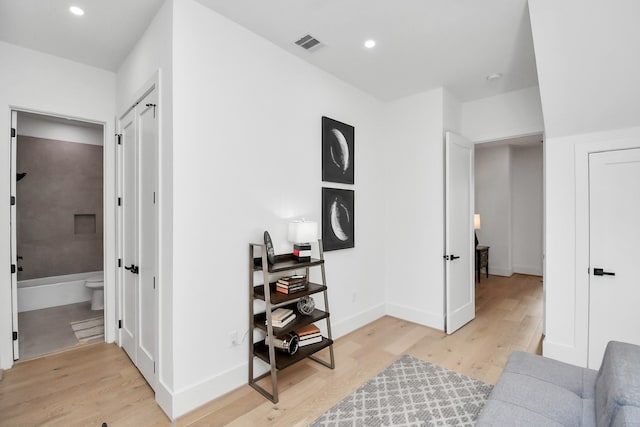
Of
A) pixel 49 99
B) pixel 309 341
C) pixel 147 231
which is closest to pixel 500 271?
pixel 309 341

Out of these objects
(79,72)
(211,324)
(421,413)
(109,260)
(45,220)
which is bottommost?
(421,413)

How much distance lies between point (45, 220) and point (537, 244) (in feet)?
30.2

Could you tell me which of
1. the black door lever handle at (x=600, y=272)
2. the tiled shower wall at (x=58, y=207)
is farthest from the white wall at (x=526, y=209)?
the tiled shower wall at (x=58, y=207)

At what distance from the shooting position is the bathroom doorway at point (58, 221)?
4297 millimetres

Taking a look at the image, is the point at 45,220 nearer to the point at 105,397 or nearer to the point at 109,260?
the point at 109,260

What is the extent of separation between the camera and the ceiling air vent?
266cm

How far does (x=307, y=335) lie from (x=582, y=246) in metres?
2.64

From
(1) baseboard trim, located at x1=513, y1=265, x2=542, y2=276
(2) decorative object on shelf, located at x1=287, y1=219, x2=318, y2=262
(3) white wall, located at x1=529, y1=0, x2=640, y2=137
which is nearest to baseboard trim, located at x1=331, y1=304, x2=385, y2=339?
(2) decorative object on shelf, located at x1=287, y1=219, x2=318, y2=262

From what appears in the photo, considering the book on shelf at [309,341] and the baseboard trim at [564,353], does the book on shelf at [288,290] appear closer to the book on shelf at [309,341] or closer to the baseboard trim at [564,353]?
the book on shelf at [309,341]

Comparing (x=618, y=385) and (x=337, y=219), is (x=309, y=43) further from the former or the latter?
(x=618, y=385)

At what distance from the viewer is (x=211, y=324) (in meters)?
2.28

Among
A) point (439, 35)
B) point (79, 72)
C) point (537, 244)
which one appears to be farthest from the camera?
point (537, 244)

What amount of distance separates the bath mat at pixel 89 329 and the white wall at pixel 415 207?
355 cm

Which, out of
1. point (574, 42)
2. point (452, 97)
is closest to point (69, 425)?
point (574, 42)
